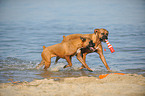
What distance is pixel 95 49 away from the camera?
38.4 feet

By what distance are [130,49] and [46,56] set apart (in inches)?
279

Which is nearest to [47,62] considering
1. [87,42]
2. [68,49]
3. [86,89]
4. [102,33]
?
[68,49]

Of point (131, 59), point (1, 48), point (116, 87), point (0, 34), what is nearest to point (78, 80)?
point (116, 87)

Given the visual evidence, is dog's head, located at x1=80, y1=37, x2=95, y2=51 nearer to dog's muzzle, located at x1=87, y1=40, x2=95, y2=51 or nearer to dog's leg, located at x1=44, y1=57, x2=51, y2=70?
dog's muzzle, located at x1=87, y1=40, x2=95, y2=51

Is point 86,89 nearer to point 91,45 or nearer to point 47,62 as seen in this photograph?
point 91,45

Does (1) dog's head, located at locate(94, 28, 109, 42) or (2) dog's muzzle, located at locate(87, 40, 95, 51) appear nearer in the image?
(2) dog's muzzle, located at locate(87, 40, 95, 51)

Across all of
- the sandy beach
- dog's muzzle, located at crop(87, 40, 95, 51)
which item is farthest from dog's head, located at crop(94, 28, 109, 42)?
the sandy beach

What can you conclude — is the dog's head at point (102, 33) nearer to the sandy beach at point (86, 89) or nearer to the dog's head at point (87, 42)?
the dog's head at point (87, 42)

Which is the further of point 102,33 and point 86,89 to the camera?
point 102,33

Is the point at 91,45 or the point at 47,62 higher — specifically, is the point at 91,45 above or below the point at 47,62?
above

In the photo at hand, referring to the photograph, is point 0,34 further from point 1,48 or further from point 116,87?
point 116,87

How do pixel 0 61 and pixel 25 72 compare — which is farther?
pixel 0 61

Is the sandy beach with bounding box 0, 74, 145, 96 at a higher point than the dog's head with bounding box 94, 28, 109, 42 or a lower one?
lower

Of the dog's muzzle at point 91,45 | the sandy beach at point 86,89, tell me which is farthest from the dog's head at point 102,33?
the sandy beach at point 86,89
